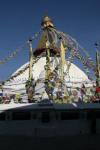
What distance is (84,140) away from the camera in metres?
5.23

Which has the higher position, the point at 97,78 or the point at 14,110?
the point at 97,78

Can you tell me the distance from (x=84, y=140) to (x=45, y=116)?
6.20ft

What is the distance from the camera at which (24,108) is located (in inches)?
239

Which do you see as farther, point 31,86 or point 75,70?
point 75,70

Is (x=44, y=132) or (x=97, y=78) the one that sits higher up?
(x=97, y=78)

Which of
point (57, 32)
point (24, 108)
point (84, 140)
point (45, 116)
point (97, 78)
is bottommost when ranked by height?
point (84, 140)

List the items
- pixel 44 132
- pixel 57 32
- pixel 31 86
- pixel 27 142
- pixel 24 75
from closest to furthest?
1. pixel 27 142
2. pixel 44 132
3. pixel 31 86
4. pixel 57 32
5. pixel 24 75

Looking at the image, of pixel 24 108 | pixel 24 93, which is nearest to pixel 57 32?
pixel 24 93

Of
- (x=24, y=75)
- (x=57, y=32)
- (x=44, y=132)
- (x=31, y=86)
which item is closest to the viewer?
(x=44, y=132)

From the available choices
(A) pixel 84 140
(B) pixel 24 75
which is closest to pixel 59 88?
(A) pixel 84 140

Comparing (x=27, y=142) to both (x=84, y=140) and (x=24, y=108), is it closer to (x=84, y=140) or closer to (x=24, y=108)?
(x=24, y=108)

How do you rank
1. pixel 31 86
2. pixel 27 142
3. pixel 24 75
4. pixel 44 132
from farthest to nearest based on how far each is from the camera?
pixel 24 75 → pixel 31 86 → pixel 44 132 → pixel 27 142

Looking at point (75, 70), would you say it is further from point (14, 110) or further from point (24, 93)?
point (14, 110)

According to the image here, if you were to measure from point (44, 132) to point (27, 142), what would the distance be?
96 cm
